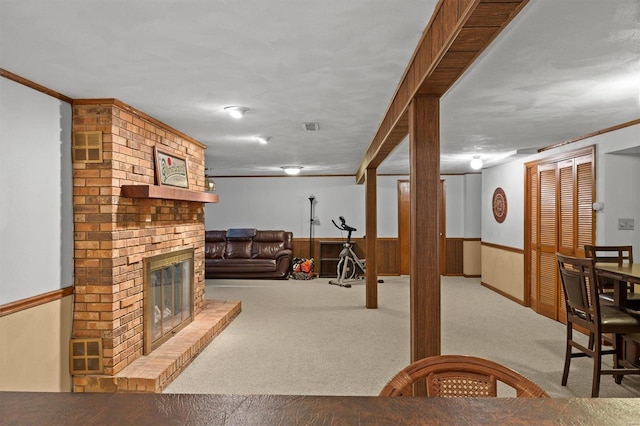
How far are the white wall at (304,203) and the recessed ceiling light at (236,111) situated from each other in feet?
19.9

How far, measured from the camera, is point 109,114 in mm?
3350

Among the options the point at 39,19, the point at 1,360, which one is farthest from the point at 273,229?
the point at 39,19

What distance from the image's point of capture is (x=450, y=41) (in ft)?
5.49

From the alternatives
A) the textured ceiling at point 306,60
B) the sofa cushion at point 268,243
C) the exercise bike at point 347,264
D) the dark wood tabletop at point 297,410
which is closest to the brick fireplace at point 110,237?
the textured ceiling at point 306,60

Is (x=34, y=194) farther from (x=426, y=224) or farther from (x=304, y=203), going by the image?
(x=304, y=203)

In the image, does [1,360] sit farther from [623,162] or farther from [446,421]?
[623,162]

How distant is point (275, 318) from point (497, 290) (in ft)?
13.2

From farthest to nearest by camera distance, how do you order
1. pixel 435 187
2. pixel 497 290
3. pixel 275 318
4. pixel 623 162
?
pixel 497 290
pixel 275 318
pixel 623 162
pixel 435 187

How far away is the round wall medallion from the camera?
7051 mm

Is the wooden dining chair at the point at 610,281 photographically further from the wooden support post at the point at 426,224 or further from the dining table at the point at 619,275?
the wooden support post at the point at 426,224

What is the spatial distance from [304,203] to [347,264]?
183cm

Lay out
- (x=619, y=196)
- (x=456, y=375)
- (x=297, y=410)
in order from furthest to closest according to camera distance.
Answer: (x=619, y=196) → (x=456, y=375) → (x=297, y=410)

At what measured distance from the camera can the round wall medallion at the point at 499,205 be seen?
7.05m

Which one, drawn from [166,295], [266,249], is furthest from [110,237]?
[266,249]
